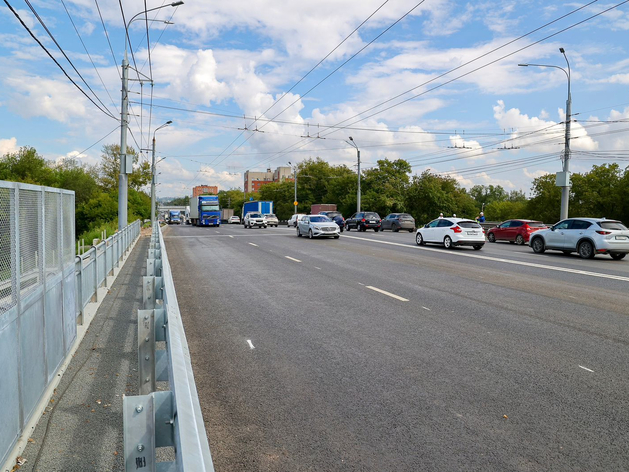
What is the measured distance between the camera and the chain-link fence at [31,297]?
3.65 metres

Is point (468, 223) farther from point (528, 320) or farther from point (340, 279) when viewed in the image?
point (528, 320)

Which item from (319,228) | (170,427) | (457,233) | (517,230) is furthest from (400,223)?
(170,427)

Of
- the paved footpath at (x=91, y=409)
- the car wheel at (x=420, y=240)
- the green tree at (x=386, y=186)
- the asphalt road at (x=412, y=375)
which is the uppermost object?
the green tree at (x=386, y=186)

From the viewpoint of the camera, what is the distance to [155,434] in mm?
2230

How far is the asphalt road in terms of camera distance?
12.6 feet

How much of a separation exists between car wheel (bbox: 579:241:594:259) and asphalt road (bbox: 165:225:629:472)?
926 centimetres

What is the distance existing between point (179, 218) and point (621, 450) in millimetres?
101610

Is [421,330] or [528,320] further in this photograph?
[528,320]

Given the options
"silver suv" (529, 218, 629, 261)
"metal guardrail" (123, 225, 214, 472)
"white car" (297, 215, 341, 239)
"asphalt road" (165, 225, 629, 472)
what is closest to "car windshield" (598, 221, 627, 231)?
"silver suv" (529, 218, 629, 261)

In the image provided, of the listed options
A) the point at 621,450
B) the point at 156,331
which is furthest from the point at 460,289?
the point at 156,331

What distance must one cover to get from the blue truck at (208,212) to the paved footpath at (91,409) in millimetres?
58291

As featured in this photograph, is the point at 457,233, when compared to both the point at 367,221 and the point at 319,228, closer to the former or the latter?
the point at 319,228

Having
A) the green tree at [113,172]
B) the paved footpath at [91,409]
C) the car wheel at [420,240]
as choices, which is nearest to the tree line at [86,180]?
the green tree at [113,172]

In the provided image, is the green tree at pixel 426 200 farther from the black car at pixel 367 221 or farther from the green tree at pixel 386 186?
the black car at pixel 367 221
